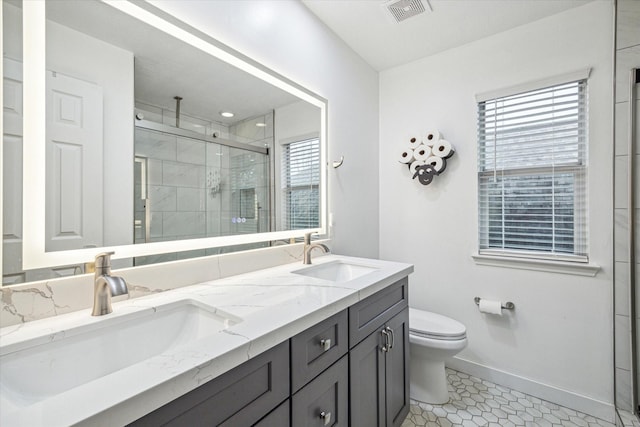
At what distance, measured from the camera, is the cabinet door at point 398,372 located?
1376 millimetres

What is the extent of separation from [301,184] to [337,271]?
578 millimetres

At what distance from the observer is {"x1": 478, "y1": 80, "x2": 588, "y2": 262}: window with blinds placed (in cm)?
180

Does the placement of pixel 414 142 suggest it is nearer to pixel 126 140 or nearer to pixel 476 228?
pixel 476 228

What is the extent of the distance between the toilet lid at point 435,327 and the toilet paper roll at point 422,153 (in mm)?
1164

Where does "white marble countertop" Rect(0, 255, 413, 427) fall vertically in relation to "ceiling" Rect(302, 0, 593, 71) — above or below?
below

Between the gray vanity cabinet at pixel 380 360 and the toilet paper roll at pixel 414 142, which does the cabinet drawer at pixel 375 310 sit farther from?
the toilet paper roll at pixel 414 142

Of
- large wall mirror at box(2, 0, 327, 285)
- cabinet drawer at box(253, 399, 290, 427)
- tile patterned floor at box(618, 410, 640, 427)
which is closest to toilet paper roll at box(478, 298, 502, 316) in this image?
tile patterned floor at box(618, 410, 640, 427)

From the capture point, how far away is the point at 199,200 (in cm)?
125

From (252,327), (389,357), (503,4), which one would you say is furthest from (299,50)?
(389,357)

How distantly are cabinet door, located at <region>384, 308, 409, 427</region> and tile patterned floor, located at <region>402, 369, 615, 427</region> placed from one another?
8.8 inches

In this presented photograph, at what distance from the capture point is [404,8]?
1788 millimetres

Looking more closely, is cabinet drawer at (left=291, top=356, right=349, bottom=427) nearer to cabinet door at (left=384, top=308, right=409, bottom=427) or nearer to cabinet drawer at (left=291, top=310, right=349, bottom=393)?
cabinet drawer at (left=291, top=310, right=349, bottom=393)

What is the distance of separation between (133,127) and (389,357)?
145 cm

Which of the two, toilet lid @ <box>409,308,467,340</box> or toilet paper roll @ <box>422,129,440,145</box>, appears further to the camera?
toilet paper roll @ <box>422,129,440,145</box>
